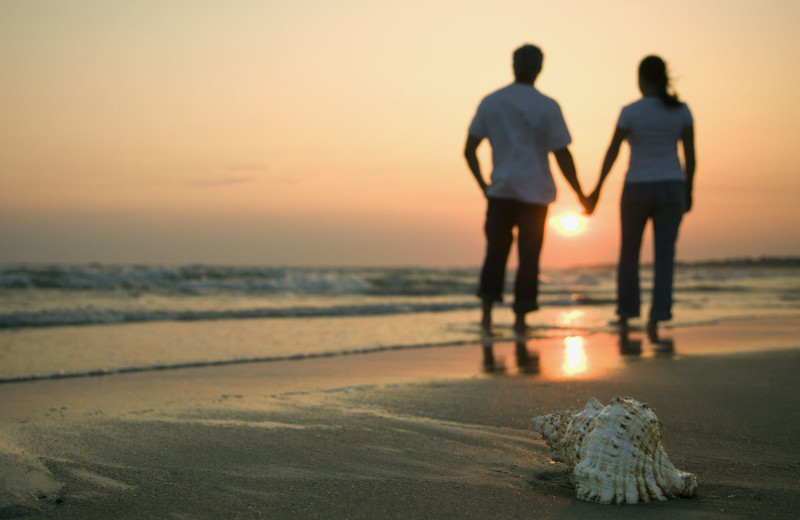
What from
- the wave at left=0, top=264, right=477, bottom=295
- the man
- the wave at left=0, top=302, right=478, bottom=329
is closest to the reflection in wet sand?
the man

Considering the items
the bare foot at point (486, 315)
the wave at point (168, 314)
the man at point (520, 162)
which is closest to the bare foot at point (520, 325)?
the man at point (520, 162)

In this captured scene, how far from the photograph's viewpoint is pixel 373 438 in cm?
246

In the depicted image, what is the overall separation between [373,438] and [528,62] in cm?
422

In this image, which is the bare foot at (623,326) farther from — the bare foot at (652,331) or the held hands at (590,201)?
the held hands at (590,201)

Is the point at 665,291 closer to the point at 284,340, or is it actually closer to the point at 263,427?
the point at 284,340

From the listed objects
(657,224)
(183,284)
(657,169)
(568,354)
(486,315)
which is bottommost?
(183,284)

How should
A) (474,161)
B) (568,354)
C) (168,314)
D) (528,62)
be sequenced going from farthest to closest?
1. (168,314)
2. (474,161)
3. (528,62)
4. (568,354)

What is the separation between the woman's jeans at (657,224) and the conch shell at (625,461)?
4.46 m

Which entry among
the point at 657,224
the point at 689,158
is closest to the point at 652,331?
the point at 657,224

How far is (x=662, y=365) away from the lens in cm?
414

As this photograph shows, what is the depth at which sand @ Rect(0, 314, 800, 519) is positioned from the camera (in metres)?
1.75

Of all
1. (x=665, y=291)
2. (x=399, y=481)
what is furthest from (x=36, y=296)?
(x=399, y=481)

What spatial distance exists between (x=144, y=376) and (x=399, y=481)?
2.50 meters

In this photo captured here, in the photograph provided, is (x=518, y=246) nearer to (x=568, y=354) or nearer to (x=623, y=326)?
(x=623, y=326)
